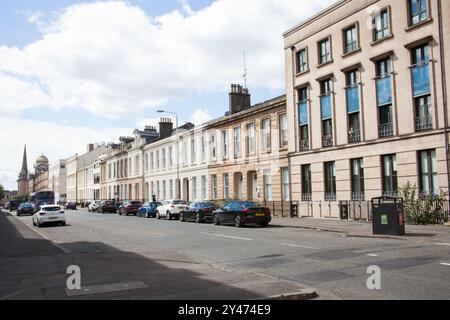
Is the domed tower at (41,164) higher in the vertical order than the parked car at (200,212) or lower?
higher

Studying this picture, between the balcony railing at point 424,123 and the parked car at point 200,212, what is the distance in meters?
13.2

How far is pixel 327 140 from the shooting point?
29828 millimetres

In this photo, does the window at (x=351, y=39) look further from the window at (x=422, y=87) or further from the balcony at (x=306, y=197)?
the balcony at (x=306, y=197)

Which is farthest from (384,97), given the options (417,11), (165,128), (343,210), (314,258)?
(165,128)

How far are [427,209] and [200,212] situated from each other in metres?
13.9

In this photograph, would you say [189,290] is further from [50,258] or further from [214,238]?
[214,238]

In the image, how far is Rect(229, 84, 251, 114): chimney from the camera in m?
41.4

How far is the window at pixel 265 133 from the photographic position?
116 feet

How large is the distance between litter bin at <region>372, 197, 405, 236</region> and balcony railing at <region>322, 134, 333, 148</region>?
37.8 feet

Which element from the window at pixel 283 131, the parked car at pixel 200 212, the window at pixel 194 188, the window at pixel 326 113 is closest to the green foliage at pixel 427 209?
the window at pixel 326 113

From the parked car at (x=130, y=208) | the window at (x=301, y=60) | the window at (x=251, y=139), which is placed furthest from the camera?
the parked car at (x=130, y=208)

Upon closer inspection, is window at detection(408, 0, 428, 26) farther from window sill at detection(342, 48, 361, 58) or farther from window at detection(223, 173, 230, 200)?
window at detection(223, 173, 230, 200)

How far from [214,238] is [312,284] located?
1011cm
